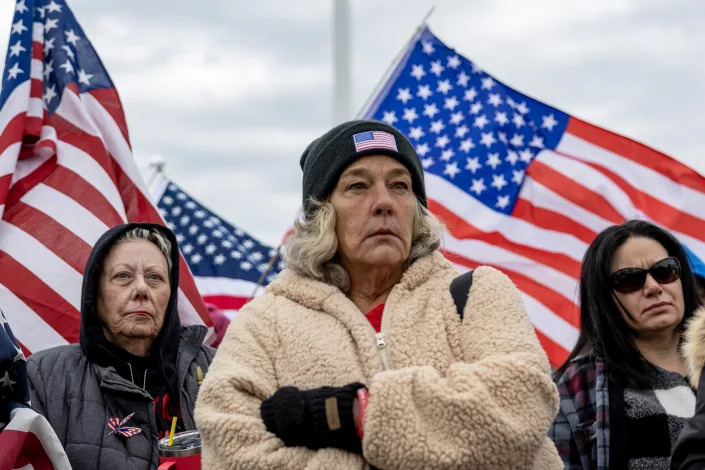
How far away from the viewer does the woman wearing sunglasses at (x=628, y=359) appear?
3.55 meters

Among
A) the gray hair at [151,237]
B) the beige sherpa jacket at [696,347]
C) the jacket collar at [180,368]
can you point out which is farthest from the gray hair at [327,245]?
the gray hair at [151,237]

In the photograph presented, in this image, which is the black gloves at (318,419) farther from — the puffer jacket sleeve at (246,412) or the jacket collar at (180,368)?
the jacket collar at (180,368)

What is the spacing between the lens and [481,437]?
2248 millimetres

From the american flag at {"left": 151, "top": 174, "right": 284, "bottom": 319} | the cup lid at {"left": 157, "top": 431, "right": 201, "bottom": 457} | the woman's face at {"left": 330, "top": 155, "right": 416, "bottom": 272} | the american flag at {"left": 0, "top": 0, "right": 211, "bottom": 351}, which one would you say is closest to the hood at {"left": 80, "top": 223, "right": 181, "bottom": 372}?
the cup lid at {"left": 157, "top": 431, "right": 201, "bottom": 457}

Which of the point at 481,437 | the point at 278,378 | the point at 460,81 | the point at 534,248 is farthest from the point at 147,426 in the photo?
the point at 460,81

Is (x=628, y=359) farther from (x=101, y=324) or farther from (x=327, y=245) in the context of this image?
(x=101, y=324)

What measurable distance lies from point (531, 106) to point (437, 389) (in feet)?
17.2

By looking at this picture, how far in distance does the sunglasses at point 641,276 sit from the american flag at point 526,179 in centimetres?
247

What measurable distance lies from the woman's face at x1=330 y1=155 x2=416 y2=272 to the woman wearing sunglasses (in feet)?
4.64

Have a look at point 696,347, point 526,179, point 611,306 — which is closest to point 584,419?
point 611,306

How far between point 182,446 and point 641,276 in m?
2.23

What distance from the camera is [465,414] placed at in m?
2.26

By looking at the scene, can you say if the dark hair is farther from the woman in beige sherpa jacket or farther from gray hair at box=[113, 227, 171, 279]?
gray hair at box=[113, 227, 171, 279]

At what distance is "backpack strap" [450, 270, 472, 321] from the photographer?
262 cm
